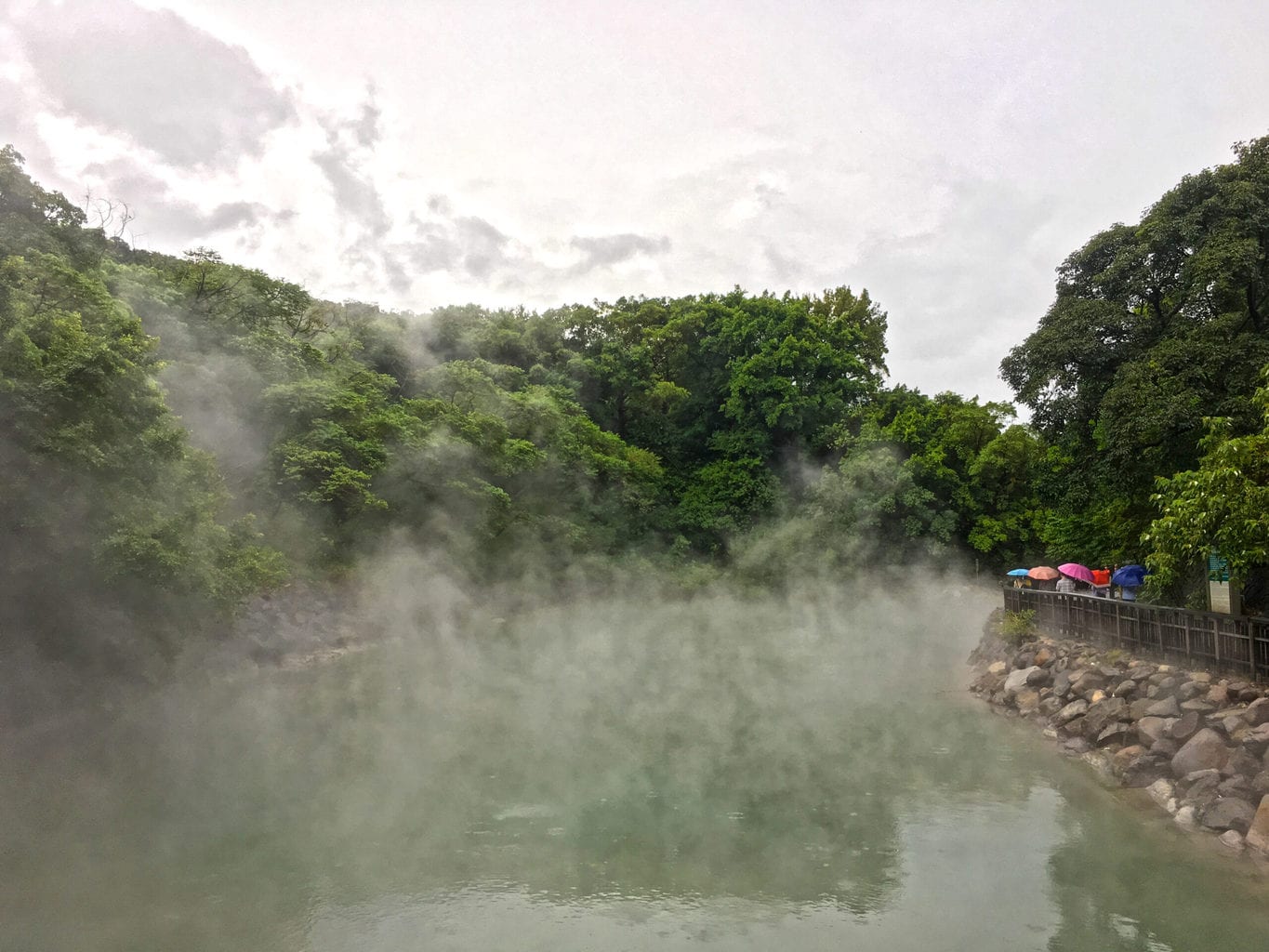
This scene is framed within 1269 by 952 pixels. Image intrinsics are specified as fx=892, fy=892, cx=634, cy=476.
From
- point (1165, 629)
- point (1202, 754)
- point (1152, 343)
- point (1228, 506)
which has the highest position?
point (1152, 343)

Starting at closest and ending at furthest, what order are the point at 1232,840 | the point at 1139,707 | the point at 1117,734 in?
1. the point at 1232,840
2. the point at 1139,707
3. the point at 1117,734

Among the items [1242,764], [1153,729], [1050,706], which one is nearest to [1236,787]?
[1242,764]

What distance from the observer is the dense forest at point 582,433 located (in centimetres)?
1111

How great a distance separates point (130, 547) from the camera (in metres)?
11.5

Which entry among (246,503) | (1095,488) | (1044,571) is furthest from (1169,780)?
(246,503)

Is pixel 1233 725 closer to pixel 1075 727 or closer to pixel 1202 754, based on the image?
pixel 1202 754

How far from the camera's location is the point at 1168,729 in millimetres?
9367

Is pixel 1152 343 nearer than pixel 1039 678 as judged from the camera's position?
Yes

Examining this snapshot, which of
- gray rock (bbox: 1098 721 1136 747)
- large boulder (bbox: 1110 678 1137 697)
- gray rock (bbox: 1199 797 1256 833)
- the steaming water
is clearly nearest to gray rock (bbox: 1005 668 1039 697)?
the steaming water

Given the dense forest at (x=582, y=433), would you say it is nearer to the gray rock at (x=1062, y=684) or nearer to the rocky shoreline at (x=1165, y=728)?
the rocky shoreline at (x=1165, y=728)

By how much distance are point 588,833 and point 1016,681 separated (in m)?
8.37

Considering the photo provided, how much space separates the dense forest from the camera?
11.1m

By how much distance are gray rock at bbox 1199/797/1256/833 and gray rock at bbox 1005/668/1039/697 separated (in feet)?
18.5

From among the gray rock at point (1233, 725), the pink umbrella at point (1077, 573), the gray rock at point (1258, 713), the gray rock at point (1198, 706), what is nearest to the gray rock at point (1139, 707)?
the gray rock at point (1198, 706)
